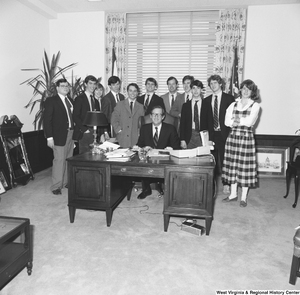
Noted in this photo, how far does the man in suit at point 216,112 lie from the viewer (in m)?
4.43

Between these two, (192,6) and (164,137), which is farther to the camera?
(192,6)

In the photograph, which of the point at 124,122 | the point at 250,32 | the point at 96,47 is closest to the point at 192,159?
the point at 124,122

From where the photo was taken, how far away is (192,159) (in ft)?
10.9

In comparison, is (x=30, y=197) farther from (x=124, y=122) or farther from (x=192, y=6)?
(x=192, y=6)

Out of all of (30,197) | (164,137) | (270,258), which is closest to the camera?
(270,258)

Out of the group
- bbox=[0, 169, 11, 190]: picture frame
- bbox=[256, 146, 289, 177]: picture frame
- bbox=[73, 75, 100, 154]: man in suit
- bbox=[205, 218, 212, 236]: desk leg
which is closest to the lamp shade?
bbox=[73, 75, 100, 154]: man in suit

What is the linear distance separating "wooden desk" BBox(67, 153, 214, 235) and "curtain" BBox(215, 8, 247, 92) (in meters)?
3.15

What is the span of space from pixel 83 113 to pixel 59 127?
1.41 ft

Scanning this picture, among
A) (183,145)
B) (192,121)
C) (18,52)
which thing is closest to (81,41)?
(18,52)

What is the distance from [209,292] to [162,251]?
27.5 inches

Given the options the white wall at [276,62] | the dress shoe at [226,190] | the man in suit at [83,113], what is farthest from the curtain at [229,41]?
the man in suit at [83,113]

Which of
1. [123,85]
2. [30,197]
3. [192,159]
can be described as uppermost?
[123,85]

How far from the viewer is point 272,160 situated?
19.6 ft

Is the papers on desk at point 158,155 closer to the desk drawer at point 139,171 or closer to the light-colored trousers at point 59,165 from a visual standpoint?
the desk drawer at point 139,171
